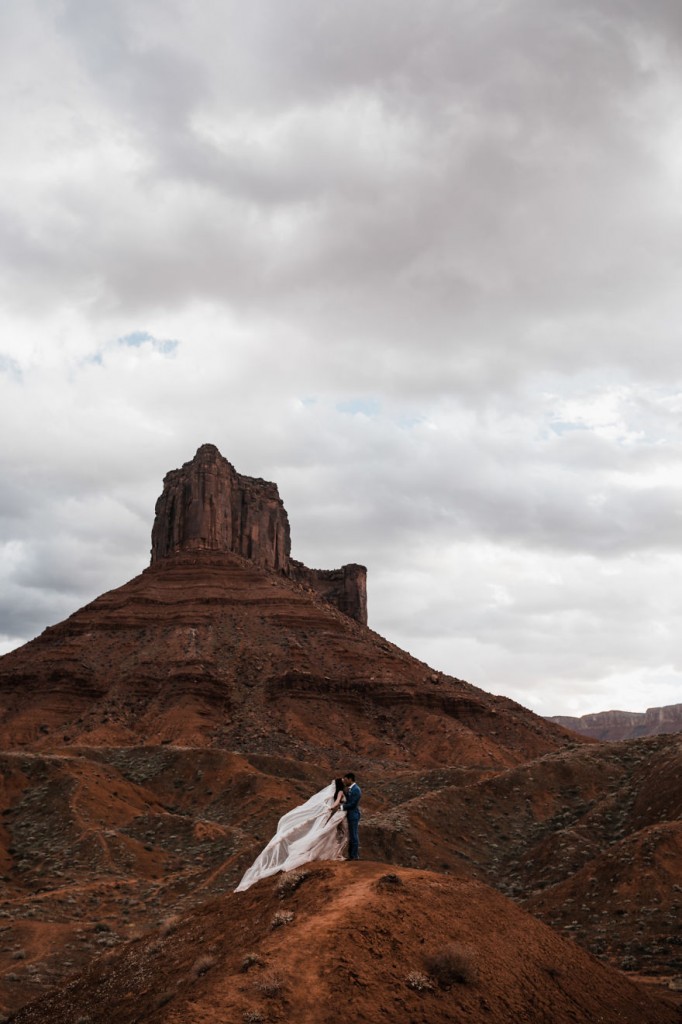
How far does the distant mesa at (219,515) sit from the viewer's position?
361ft

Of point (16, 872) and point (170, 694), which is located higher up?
point (170, 694)

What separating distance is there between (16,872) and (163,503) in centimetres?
8162

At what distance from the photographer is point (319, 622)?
309 feet

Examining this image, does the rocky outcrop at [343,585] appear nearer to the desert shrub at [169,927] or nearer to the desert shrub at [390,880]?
the desert shrub at [169,927]

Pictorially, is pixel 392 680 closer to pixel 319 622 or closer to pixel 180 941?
pixel 319 622

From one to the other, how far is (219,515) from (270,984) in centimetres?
10054

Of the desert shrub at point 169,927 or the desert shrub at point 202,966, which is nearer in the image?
the desert shrub at point 202,966

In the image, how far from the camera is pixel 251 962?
13.0 meters

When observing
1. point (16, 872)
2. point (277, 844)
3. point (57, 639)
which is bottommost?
point (16, 872)

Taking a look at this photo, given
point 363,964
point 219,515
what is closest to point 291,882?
point 363,964

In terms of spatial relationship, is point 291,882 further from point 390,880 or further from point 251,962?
point 251,962

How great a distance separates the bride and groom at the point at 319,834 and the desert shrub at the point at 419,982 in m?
4.71

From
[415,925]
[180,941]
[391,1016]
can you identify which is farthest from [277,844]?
[391,1016]

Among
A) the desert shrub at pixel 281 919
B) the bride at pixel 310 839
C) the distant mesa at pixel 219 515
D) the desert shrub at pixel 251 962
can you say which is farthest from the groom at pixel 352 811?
the distant mesa at pixel 219 515
